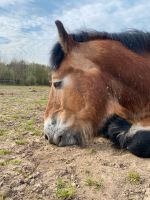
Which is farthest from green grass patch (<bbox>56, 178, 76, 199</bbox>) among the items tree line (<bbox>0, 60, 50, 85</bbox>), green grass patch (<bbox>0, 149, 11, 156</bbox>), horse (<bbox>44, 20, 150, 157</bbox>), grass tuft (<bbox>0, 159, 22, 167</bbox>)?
tree line (<bbox>0, 60, 50, 85</bbox>)

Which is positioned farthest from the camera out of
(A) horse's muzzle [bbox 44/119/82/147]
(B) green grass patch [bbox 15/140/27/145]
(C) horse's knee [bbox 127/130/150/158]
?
(B) green grass patch [bbox 15/140/27/145]

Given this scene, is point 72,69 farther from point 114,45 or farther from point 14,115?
point 14,115

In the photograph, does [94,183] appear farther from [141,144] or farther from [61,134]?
[61,134]

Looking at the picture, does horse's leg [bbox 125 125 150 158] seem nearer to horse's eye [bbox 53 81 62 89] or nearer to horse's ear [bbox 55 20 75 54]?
horse's eye [bbox 53 81 62 89]

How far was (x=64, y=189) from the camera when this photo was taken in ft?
15.7

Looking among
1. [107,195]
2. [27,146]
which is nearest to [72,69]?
[27,146]

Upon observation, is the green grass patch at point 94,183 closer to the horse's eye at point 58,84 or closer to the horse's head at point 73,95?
the horse's head at point 73,95

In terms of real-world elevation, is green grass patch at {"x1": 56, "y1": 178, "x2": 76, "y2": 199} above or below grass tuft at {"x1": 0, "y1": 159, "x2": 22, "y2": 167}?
below

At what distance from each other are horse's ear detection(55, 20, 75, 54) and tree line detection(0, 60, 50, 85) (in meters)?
28.2

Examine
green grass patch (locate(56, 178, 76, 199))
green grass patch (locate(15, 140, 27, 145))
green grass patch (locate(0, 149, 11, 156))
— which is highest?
green grass patch (locate(15, 140, 27, 145))

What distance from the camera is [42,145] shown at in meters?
7.18

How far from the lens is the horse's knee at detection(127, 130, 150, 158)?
18.9 ft

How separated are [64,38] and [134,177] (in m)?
2.65

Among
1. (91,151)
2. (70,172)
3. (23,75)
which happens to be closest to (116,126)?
(91,151)
